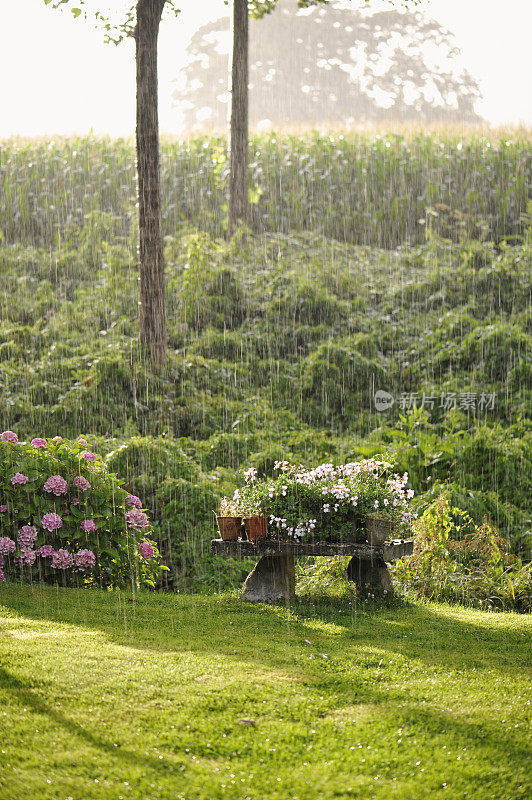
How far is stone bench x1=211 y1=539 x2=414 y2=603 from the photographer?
19.8ft

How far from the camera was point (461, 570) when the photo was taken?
7.23 m

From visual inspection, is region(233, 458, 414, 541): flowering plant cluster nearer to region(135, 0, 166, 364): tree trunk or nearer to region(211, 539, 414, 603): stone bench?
region(211, 539, 414, 603): stone bench

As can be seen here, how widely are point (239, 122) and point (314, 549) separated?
10170mm

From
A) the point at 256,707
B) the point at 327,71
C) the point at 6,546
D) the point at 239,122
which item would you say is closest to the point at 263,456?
the point at 6,546

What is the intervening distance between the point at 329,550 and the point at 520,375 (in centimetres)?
634

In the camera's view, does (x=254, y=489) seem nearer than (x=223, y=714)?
No

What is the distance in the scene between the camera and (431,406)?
11008 mm

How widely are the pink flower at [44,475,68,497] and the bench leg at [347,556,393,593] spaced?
2.40 metres

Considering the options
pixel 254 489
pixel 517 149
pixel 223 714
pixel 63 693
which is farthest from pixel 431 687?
pixel 517 149

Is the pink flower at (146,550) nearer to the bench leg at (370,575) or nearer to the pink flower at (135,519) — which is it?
the pink flower at (135,519)

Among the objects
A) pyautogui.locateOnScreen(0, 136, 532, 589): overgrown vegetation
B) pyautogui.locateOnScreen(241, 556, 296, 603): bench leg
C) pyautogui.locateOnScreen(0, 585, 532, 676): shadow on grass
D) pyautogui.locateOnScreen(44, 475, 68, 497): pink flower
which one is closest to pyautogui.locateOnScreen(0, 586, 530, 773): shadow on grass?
pyautogui.locateOnScreen(0, 585, 532, 676): shadow on grass

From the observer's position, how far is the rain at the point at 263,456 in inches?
148

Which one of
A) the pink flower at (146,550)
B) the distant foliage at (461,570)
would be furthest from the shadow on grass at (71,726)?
the distant foliage at (461,570)

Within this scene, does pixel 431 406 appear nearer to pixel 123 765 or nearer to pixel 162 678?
pixel 162 678
